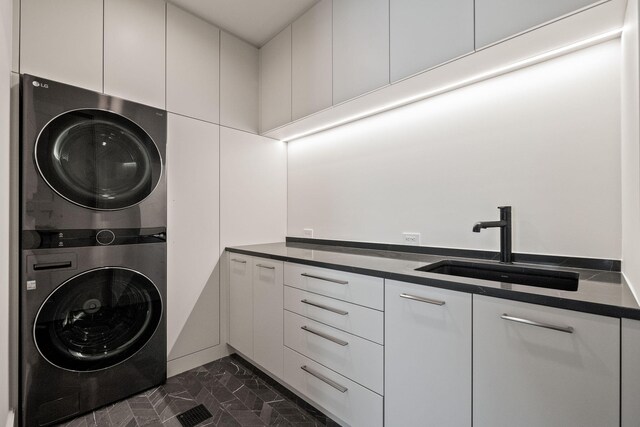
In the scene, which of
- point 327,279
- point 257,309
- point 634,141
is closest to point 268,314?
point 257,309

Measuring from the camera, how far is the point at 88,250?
1689mm

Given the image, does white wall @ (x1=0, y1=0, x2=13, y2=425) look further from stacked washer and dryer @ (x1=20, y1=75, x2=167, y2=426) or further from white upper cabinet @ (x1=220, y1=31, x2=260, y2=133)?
white upper cabinet @ (x1=220, y1=31, x2=260, y2=133)

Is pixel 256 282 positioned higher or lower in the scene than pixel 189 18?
lower

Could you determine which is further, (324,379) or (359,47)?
(359,47)

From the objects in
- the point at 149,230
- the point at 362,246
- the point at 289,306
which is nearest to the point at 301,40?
the point at 362,246

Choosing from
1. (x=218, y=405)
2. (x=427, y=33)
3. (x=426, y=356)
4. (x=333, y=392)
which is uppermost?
(x=427, y=33)

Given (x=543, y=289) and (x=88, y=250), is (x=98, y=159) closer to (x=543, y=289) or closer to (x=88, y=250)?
(x=88, y=250)

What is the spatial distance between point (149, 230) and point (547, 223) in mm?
2359

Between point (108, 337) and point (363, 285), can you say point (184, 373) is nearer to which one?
point (108, 337)

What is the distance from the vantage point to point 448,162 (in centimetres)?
177

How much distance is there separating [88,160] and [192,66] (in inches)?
41.8

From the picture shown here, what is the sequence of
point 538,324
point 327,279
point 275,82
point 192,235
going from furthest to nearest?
point 275,82 < point 192,235 < point 327,279 < point 538,324

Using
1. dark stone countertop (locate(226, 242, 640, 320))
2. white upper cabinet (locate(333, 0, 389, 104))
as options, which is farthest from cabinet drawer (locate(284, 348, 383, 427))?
white upper cabinet (locate(333, 0, 389, 104))

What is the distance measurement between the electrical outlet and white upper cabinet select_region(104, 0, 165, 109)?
1.98 meters
